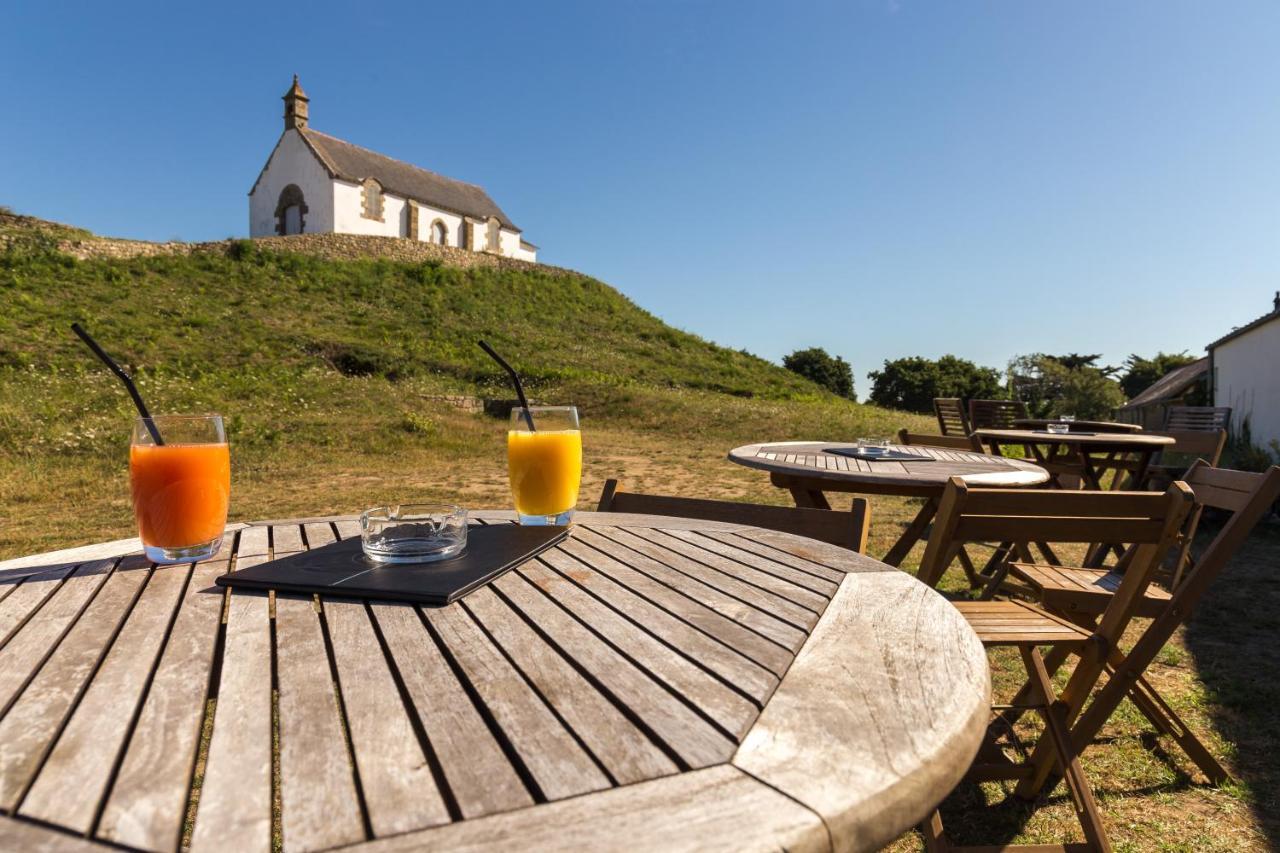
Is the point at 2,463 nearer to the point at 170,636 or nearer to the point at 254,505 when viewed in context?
the point at 254,505

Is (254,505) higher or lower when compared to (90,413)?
lower

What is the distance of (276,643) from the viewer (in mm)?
840

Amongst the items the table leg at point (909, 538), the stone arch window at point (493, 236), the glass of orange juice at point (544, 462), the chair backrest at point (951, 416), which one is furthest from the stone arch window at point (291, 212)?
Answer: the glass of orange juice at point (544, 462)

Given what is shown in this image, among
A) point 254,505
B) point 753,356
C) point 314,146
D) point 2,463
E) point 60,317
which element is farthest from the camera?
point 314,146

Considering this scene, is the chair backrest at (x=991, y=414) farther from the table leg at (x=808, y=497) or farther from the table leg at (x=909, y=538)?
the table leg at (x=808, y=497)

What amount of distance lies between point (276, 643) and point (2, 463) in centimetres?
971

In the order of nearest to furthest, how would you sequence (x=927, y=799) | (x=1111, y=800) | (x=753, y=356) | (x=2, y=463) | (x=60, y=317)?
(x=927, y=799), (x=1111, y=800), (x=2, y=463), (x=60, y=317), (x=753, y=356)

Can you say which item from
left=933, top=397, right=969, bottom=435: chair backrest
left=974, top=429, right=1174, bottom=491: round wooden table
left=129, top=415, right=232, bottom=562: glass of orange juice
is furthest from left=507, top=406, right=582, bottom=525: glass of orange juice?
left=933, top=397, right=969, bottom=435: chair backrest

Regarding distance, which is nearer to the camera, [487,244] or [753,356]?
[753,356]

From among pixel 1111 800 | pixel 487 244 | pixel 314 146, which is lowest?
pixel 1111 800

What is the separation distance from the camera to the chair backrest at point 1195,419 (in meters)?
8.01

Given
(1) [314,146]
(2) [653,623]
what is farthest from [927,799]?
(1) [314,146]

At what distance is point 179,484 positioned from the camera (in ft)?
3.84

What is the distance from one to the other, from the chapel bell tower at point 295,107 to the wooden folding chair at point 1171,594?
1370 inches
